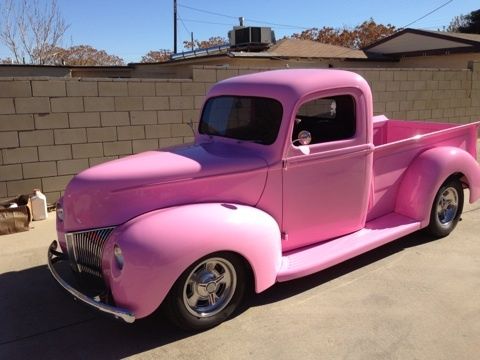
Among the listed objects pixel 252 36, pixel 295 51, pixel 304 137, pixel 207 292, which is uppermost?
pixel 252 36

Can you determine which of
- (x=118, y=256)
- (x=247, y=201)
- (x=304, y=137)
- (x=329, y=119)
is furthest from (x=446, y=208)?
(x=118, y=256)

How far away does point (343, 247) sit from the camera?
4207 millimetres

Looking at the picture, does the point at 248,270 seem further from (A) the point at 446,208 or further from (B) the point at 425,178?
(A) the point at 446,208

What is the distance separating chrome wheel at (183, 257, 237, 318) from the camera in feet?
11.1

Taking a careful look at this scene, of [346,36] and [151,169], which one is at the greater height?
[346,36]

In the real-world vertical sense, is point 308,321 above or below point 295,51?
below

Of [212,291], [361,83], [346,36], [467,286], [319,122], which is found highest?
[346,36]

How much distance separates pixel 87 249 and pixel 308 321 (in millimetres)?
1706

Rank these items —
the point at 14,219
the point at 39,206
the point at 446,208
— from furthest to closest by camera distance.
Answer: the point at 39,206, the point at 14,219, the point at 446,208

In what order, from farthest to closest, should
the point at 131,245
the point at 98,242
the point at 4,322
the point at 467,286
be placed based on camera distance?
the point at 467,286 → the point at 4,322 → the point at 98,242 → the point at 131,245

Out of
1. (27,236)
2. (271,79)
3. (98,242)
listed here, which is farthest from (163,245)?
(27,236)

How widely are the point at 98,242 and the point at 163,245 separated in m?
0.58

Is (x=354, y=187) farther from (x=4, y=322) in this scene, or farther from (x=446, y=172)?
(x=4, y=322)

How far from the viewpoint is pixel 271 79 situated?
423 cm
